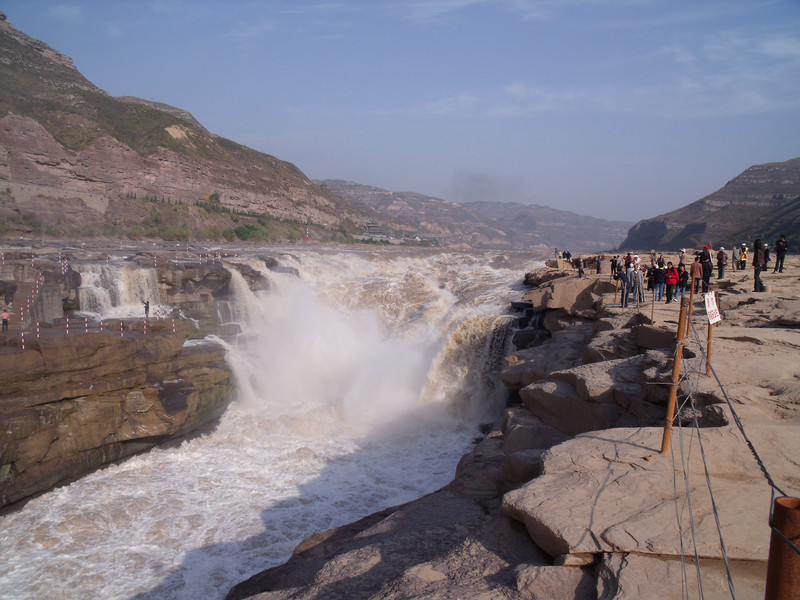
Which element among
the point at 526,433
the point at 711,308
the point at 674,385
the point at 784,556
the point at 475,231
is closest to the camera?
the point at 784,556

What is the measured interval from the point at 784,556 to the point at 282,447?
36.6 ft

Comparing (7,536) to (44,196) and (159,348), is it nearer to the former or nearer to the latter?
(159,348)

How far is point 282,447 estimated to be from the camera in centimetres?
1201

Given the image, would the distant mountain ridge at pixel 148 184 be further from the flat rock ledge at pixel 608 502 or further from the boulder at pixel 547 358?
the flat rock ledge at pixel 608 502

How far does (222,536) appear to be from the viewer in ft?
28.0

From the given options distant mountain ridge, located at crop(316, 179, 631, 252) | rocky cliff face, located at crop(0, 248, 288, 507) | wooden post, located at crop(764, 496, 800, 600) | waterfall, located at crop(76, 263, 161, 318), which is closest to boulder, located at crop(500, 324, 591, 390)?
rocky cliff face, located at crop(0, 248, 288, 507)

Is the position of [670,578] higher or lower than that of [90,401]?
higher

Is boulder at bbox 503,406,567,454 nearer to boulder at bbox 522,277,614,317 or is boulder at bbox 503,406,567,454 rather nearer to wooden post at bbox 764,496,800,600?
boulder at bbox 522,277,614,317

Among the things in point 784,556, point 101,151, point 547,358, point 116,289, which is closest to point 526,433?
point 547,358

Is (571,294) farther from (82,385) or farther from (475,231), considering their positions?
(475,231)

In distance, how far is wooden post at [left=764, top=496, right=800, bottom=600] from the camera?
5.67ft

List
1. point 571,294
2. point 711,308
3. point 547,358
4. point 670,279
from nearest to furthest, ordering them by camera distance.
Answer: point 711,308 → point 547,358 → point 670,279 → point 571,294

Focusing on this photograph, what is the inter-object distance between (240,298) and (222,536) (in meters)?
11.2

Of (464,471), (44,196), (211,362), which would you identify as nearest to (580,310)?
(464,471)
